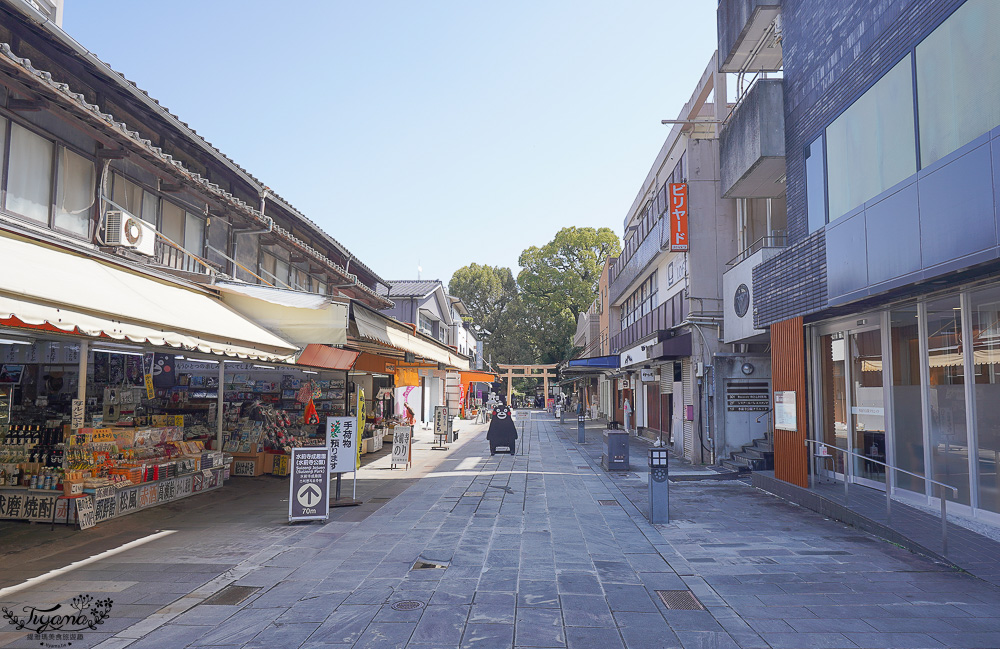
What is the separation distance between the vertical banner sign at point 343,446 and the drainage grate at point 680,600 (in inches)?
244

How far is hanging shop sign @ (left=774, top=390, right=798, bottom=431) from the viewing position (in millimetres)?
12031

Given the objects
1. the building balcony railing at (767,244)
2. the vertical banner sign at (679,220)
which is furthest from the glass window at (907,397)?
the vertical banner sign at (679,220)

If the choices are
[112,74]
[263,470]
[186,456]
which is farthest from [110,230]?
[263,470]

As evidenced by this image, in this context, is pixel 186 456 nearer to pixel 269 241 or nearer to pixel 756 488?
pixel 269 241

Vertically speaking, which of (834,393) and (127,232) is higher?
(127,232)

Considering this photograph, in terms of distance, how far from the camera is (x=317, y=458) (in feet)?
30.4

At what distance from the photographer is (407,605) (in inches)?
226

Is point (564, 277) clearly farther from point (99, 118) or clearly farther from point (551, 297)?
point (99, 118)

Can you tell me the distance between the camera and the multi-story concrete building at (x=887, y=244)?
24.2 ft

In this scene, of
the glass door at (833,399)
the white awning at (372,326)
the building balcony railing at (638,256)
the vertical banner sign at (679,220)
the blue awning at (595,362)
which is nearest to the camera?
the white awning at (372,326)

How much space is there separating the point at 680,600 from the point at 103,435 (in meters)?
8.74

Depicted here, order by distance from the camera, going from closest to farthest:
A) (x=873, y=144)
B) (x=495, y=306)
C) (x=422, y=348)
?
1. (x=873, y=144)
2. (x=422, y=348)
3. (x=495, y=306)

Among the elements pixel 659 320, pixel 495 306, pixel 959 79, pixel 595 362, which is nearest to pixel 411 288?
pixel 595 362

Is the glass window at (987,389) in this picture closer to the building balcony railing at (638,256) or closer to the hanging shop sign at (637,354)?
the building balcony railing at (638,256)
